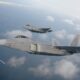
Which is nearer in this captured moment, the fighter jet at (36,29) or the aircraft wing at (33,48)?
the aircraft wing at (33,48)

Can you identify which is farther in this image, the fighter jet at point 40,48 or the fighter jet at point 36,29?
the fighter jet at point 36,29

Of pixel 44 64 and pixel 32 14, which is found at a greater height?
pixel 32 14

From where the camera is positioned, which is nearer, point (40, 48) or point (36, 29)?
point (40, 48)

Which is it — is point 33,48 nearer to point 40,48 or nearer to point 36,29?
point 40,48

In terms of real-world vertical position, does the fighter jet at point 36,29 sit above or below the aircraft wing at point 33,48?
above

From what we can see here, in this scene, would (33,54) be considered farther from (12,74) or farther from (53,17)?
(53,17)

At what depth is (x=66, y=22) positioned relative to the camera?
9359 millimetres

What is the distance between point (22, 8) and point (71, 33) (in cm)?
285

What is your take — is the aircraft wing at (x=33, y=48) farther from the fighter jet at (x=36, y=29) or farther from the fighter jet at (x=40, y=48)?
the fighter jet at (x=36, y=29)

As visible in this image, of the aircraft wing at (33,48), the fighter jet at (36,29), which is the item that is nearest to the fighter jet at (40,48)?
the aircraft wing at (33,48)

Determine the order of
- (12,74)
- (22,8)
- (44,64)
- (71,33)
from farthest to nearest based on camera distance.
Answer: (22,8)
(71,33)
(44,64)
(12,74)

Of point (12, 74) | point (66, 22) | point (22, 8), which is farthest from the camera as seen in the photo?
point (22, 8)

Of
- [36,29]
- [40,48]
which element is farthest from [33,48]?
[36,29]

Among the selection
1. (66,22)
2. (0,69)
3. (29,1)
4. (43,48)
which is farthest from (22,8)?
(0,69)
